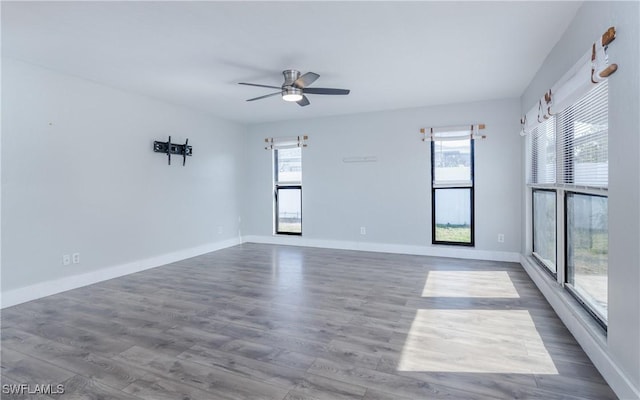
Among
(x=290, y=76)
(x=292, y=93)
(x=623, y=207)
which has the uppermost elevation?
(x=290, y=76)

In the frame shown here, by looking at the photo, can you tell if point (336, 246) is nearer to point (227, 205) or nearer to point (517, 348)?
point (227, 205)

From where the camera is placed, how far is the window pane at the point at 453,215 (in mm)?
5535

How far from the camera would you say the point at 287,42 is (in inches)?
122

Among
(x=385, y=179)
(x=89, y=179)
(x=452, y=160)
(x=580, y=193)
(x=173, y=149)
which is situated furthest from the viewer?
(x=385, y=179)

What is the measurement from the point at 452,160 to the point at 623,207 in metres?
3.82

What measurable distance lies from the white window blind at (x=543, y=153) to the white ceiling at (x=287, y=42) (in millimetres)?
703

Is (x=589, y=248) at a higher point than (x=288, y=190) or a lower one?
lower

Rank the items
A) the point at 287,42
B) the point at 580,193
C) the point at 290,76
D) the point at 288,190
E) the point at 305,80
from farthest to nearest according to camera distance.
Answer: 1. the point at 288,190
2. the point at 290,76
3. the point at 305,80
4. the point at 287,42
5. the point at 580,193

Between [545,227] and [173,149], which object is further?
[173,149]

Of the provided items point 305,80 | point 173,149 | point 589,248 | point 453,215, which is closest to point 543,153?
point 589,248

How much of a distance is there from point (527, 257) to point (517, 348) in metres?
2.63

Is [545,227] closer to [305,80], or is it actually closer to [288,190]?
[305,80]

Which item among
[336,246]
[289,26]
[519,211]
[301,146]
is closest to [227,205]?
[301,146]

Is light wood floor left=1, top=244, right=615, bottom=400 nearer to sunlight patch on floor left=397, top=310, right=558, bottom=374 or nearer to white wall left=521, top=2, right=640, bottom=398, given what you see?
sunlight patch on floor left=397, top=310, right=558, bottom=374
